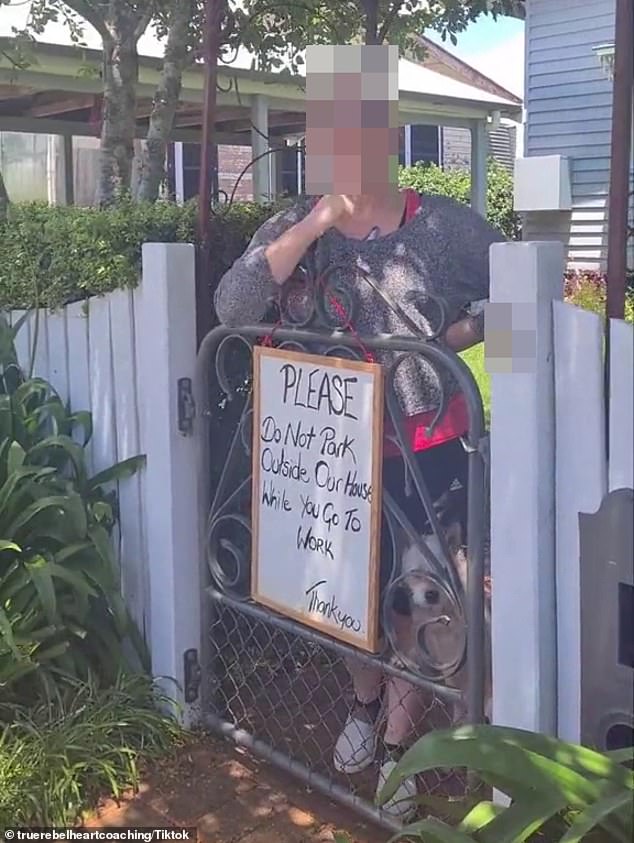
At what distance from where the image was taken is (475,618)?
8.11 ft

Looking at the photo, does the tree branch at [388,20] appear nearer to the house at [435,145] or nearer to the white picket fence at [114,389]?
the white picket fence at [114,389]

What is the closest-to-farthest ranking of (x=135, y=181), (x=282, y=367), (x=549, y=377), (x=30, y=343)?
(x=549, y=377) → (x=282, y=367) → (x=30, y=343) → (x=135, y=181)

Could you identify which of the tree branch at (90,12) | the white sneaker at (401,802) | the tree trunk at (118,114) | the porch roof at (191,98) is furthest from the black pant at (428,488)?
the porch roof at (191,98)

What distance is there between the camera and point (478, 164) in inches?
566

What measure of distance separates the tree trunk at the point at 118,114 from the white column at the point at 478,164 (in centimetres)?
932

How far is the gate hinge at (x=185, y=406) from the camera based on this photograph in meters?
3.17

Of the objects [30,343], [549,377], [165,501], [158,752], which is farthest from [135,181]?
[549,377]

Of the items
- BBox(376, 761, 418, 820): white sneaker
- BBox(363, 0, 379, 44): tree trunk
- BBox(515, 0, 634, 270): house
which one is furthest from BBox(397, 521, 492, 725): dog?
BBox(515, 0, 634, 270): house

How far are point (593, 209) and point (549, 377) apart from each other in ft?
32.9

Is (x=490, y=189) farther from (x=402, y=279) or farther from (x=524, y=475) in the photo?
(x=524, y=475)

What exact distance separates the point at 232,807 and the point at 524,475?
1276mm

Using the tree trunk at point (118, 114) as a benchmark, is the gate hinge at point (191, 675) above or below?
below

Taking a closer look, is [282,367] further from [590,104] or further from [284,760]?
[590,104]

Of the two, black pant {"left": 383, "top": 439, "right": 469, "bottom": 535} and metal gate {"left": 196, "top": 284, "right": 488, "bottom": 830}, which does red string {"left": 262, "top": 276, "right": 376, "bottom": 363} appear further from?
black pant {"left": 383, "top": 439, "right": 469, "bottom": 535}
